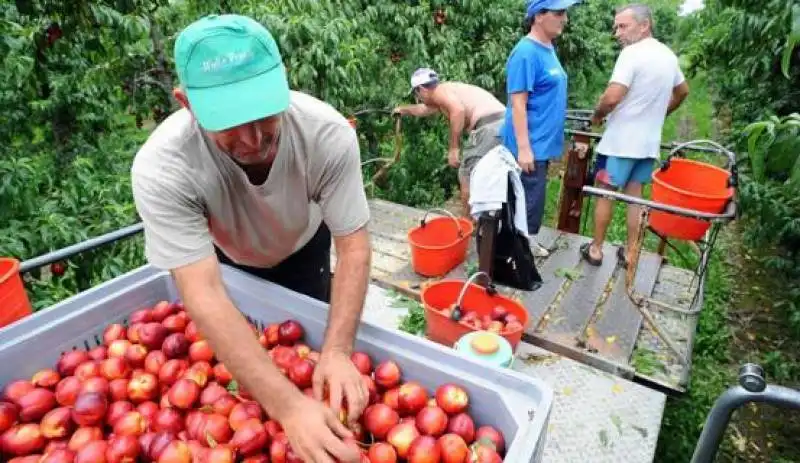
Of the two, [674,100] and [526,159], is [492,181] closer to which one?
[526,159]

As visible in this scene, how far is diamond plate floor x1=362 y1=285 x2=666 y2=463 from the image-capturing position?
101 inches

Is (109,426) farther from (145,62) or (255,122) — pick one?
(145,62)

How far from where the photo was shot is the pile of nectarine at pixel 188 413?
50.5 inches

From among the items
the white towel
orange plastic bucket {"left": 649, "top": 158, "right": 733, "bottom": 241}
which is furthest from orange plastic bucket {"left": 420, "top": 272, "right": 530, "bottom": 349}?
orange plastic bucket {"left": 649, "top": 158, "right": 733, "bottom": 241}

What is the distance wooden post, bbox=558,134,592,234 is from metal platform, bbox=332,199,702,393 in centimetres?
20

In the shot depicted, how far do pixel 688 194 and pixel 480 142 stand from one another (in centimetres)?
188

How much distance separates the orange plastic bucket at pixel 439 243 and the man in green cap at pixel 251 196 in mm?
2247

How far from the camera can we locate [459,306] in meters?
2.93

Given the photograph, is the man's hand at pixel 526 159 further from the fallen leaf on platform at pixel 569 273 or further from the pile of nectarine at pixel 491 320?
the pile of nectarine at pixel 491 320

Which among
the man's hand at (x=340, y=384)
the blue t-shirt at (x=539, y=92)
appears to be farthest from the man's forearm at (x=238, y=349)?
the blue t-shirt at (x=539, y=92)

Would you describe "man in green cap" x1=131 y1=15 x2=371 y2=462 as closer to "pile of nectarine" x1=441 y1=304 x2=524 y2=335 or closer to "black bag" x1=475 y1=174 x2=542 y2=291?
"pile of nectarine" x1=441 y1=304 x2=524 y2=335

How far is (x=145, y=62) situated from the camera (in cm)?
512

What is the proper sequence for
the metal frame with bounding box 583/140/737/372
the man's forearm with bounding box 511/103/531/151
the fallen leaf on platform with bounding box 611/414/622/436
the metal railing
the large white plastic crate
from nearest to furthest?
the large white plastic crate < the metal railing < the fallen leaf on platform with bounding box 611/414/622/436 < the metal frame with bounding box 583/140/737/372 < the man's forearm with bounding box 511/103/531/151

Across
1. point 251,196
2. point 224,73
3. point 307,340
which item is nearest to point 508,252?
point 307,340
